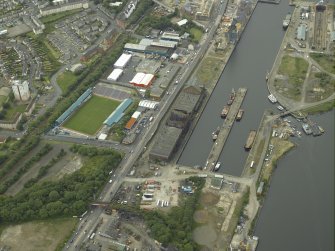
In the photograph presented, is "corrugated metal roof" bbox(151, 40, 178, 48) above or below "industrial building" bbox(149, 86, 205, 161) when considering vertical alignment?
above

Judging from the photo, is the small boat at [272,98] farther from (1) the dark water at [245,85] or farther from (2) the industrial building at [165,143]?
(2) the industrial building at [165,143]

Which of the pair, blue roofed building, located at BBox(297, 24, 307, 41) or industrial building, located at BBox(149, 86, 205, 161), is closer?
industrial building, located at BBox(149, 86, 205, 161)

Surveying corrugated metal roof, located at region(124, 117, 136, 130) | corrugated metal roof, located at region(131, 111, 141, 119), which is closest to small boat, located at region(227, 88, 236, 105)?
corrugated metal roof, located at region(131, 111, 141, 119)

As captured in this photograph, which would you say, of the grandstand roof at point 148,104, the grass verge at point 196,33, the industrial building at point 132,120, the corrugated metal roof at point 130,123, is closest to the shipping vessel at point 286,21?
the grass verge at point 196,33

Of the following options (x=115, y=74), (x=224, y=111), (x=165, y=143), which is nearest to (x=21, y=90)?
(x=115, y=74)

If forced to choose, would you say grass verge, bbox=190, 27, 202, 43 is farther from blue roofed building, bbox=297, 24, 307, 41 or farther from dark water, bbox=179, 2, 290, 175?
blue roofed building, bbox=297, 24, 307, 41

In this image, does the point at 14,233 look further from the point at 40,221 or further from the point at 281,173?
the point at 281,173

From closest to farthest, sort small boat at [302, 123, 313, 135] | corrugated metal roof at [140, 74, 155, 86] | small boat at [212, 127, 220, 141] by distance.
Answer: small boat at [302, 123, 313, 135] → small boat at [212, 127, 220, 141] → corrugated metal roof at [140, 74, 155, 86]
